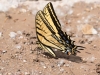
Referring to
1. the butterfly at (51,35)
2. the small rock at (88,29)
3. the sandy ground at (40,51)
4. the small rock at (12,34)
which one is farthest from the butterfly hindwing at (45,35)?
the small rock at (88,29)

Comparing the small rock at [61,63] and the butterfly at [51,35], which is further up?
the butterfly at [51,35]

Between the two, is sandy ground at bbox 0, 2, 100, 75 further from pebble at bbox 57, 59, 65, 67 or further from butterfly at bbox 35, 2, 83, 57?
butterfly at bbox 35, 2, 83, 57

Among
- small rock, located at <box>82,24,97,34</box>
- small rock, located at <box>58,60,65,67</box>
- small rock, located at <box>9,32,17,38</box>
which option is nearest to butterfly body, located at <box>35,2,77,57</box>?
small rock, located at <box>58,60,65,67</box>

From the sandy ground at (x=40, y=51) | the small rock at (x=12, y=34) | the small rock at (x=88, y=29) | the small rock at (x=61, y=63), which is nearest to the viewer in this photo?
the sandy ground at (x=40, y=51)

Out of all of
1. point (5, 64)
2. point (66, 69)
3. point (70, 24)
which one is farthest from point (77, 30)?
point (5, 64)

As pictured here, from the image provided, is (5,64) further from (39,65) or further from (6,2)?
(6,2)

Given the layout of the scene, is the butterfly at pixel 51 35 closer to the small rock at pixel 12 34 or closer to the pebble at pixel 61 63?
the pebble at pixel 61 63
